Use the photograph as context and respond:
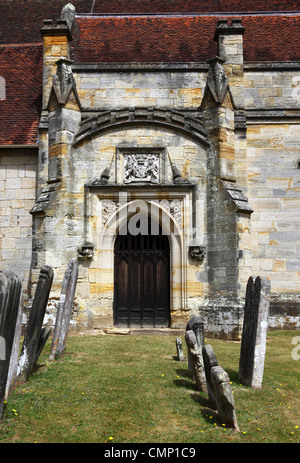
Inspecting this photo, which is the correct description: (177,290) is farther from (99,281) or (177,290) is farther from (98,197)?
(98,197)

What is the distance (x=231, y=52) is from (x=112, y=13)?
6.00 metres

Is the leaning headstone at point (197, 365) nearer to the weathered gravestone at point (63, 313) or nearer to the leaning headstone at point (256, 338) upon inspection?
the leaning headstone at point (256, 338)

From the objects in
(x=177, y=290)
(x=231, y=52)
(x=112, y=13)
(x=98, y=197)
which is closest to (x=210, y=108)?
Answer: (x=231, y=52)

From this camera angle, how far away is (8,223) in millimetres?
12383

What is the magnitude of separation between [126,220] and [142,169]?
131 centimetres

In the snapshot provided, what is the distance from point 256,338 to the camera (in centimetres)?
609

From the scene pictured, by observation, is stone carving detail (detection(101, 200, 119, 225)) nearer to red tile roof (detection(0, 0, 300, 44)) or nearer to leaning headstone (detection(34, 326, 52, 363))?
leaning headstone (detection(34, 326, 52, 363))

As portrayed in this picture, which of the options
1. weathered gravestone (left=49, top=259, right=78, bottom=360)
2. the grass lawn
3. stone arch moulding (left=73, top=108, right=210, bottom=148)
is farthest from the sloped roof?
the grass lawn

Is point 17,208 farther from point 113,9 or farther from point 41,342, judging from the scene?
point 113,9

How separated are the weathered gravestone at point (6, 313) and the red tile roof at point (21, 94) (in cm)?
837

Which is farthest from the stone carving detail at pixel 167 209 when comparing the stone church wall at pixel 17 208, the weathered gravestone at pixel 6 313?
the weathered gravestone at pixel 6 313

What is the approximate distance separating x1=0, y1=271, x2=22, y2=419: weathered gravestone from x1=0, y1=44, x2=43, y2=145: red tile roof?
8.37 meters

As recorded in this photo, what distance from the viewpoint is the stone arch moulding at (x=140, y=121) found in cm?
1116

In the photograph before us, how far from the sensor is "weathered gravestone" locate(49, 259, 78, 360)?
745 cm
